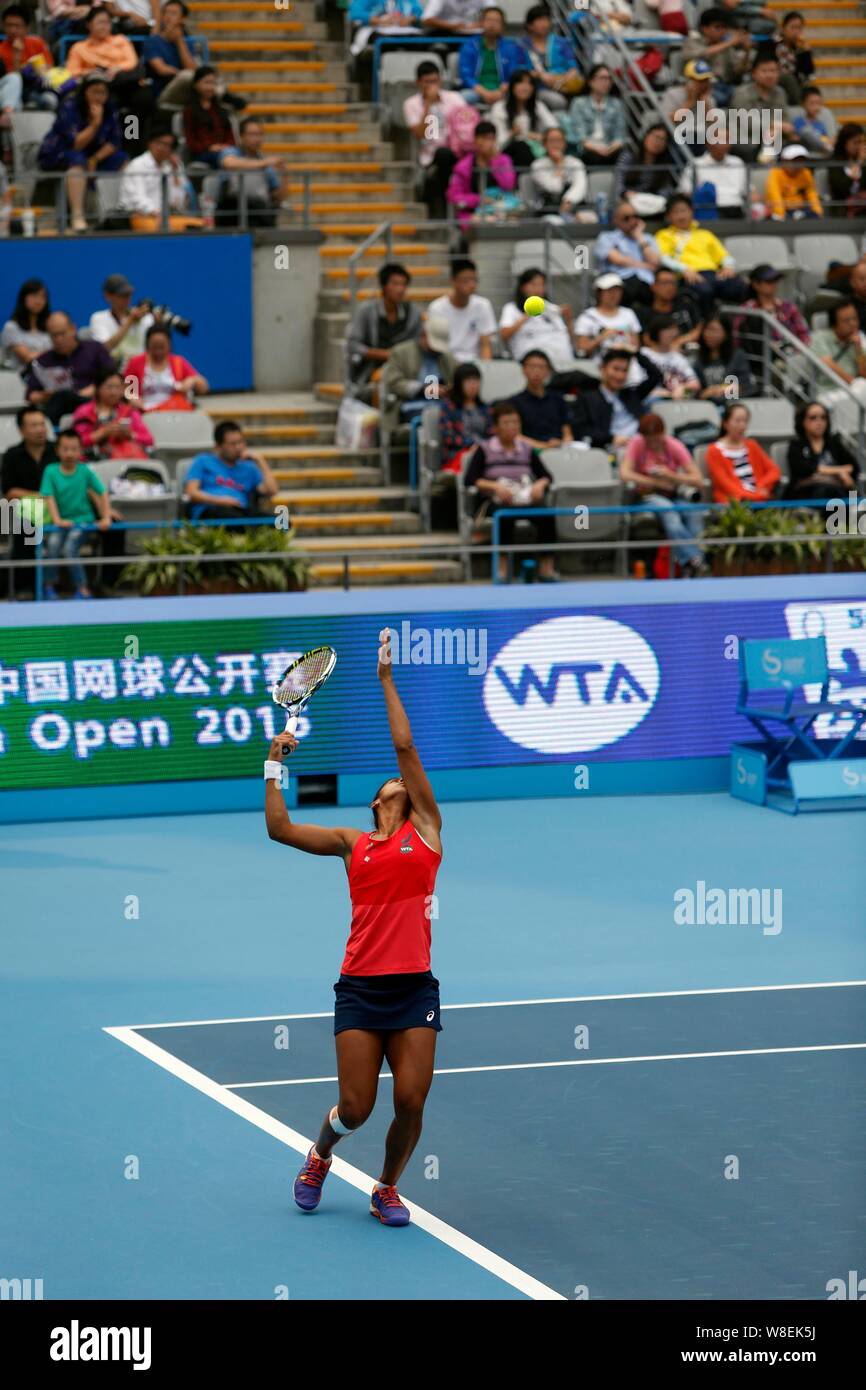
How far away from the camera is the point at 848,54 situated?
30.0 metres

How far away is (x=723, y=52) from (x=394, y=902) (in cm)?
1888

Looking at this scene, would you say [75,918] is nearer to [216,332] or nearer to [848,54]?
[216,332]

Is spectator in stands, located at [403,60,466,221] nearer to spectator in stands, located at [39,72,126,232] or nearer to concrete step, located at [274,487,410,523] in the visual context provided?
spectator in stands, located at [39,72,126,232]

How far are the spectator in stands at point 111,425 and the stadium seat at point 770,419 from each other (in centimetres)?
549

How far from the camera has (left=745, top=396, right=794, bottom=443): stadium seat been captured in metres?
22.7

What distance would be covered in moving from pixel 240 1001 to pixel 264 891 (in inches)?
101

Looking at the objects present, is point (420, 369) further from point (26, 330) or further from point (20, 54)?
point (20, 54)

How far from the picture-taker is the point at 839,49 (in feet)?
98.4

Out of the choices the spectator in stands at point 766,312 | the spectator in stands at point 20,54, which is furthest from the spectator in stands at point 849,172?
the spectator in stands at point 20,54

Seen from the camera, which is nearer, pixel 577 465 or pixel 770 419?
pixel 577 465

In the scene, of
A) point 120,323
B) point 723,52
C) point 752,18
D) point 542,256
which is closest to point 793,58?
point 752,18

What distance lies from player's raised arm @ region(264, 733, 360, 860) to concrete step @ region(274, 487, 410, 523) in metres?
12.3

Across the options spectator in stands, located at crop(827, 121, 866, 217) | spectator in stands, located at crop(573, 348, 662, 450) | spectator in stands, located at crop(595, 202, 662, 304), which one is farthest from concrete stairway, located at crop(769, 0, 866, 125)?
spectator in stands, located at crop(573, 348, 662, 450)
